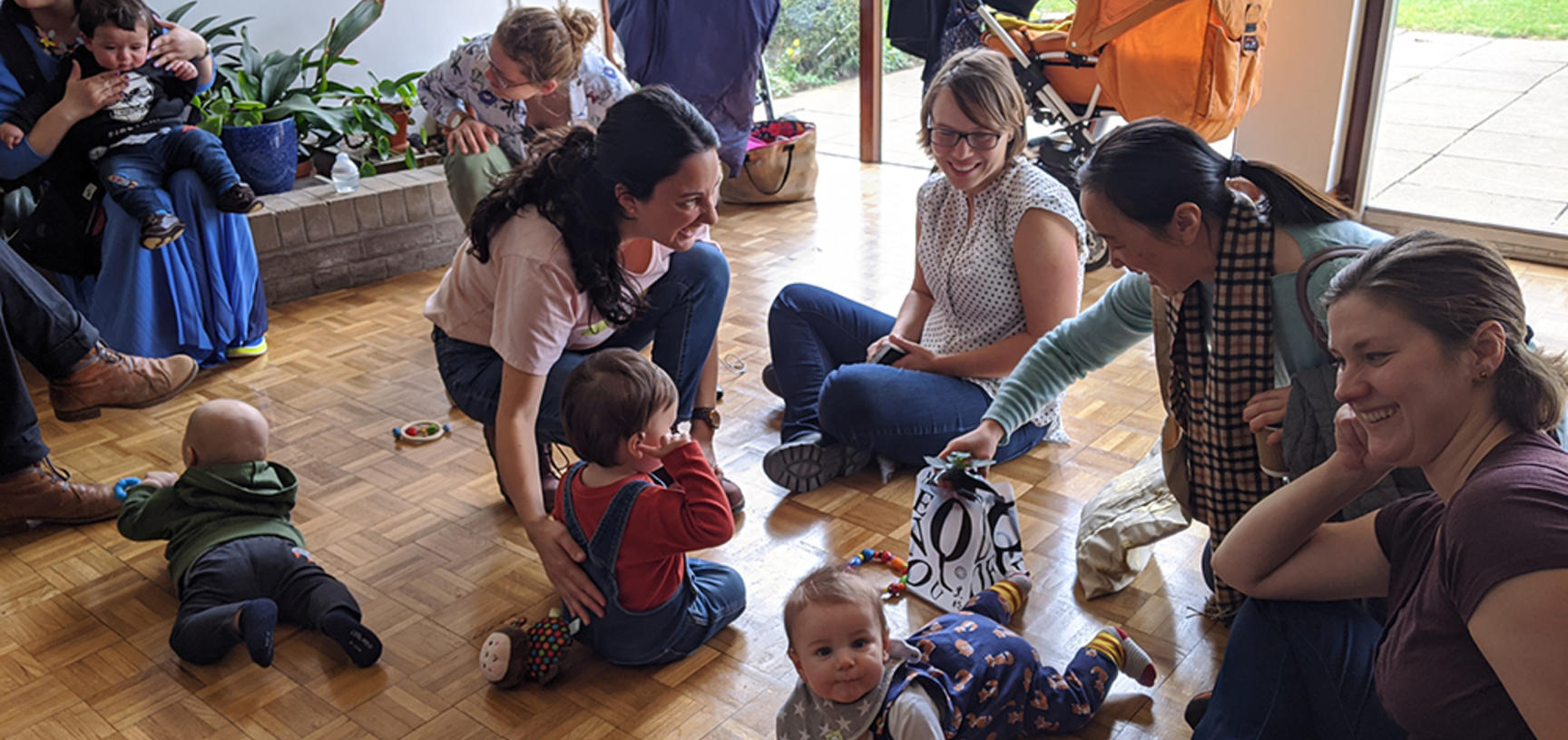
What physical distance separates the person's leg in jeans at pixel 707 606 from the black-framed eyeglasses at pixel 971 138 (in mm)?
935

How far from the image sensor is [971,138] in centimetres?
234

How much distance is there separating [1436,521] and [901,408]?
4.23 feet

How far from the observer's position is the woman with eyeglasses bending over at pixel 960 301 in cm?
235

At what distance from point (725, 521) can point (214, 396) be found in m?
2.05

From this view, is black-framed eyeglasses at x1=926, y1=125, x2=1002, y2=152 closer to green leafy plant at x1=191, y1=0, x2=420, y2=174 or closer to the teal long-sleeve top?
the teal long-sleeve top

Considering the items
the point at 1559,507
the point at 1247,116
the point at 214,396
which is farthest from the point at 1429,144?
the point at 214,396

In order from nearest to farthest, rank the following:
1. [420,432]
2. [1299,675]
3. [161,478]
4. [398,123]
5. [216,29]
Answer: [1299,675] < [161,478] < [420,432] < [216,29] < [398,123]

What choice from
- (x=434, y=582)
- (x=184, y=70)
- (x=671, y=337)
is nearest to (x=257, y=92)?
(x=184, y=70)

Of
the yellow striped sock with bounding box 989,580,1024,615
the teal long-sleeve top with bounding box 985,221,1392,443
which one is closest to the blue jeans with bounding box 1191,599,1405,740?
the yellow striped sock with bounding box 989,580,1024,615

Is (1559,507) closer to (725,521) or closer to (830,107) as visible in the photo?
(725,521)

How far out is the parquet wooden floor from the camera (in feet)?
6.28

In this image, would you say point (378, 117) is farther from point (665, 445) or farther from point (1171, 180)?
point (1171, 180)

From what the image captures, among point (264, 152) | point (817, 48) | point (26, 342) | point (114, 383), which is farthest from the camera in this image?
point (817, 48)

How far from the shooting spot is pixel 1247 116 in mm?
4328
